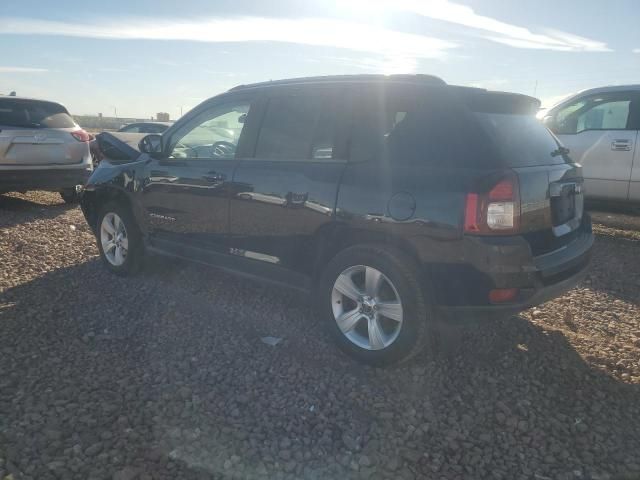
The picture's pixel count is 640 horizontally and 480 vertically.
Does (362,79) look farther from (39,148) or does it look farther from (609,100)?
(39,148)

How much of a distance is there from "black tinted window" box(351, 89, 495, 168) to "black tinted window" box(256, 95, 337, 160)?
0.25 metres

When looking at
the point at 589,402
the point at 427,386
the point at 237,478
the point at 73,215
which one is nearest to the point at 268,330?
the point at 427,386

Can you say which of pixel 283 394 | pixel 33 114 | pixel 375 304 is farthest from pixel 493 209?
pixel 33 114

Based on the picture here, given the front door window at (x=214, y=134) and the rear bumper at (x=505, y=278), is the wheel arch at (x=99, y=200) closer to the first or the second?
the front door window at (x=214, y=134)

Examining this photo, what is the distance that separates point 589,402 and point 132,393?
8.78 ft

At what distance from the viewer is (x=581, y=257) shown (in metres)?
3.59

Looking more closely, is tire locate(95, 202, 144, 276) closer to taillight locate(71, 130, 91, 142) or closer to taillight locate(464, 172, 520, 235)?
taillight locate(464, 172, 520, 235)

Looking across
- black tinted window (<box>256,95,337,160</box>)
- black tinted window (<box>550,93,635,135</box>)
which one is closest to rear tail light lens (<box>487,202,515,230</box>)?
black tinted window (<box>256,95,337,160</box>)

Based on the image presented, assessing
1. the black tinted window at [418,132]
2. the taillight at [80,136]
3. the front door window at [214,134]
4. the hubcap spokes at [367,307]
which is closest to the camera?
the black tinted window at [418,132]

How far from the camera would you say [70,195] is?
9078 mm

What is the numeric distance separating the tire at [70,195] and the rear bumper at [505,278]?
25.0 ft

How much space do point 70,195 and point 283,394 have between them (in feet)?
24.0

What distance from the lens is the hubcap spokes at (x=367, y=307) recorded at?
135 inches

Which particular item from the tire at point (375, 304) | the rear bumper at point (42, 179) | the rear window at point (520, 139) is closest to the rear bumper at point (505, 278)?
the tire at point (375, 304)
